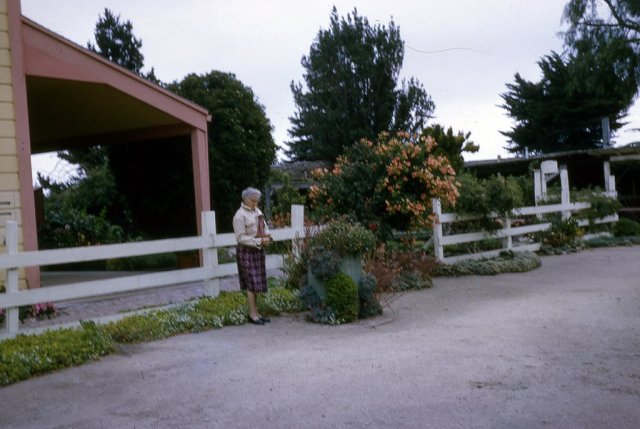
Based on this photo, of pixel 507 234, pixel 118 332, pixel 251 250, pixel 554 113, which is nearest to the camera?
pixel 118 332

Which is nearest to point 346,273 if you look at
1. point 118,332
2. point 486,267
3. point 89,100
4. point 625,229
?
point 118,332

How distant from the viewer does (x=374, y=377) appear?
18.0 feet

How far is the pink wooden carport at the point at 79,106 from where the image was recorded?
9445 millimetres

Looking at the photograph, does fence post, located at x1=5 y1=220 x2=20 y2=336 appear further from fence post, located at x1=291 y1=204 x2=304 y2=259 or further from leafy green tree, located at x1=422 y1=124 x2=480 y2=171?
leafy green tree, located at x1=422 y1=124 x2=480 y2=171

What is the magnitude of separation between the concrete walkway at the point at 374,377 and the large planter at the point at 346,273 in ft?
1.48

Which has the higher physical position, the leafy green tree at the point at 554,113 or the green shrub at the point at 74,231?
the leafy green tree at the point at 554,113

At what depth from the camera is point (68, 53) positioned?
1044 cm

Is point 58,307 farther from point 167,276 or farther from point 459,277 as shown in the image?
point 459,277

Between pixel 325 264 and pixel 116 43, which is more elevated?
pixel 116 43

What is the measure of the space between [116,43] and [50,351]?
3091 cm

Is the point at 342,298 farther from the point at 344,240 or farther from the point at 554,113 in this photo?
the point at 554,113

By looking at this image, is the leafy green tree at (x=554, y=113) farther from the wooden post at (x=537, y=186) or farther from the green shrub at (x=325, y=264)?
the green shrub at (x=325, y=264)

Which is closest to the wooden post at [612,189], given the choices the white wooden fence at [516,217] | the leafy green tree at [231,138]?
the white wooden fence at [516,217]

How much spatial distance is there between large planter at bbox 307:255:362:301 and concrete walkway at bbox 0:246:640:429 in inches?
17.7
